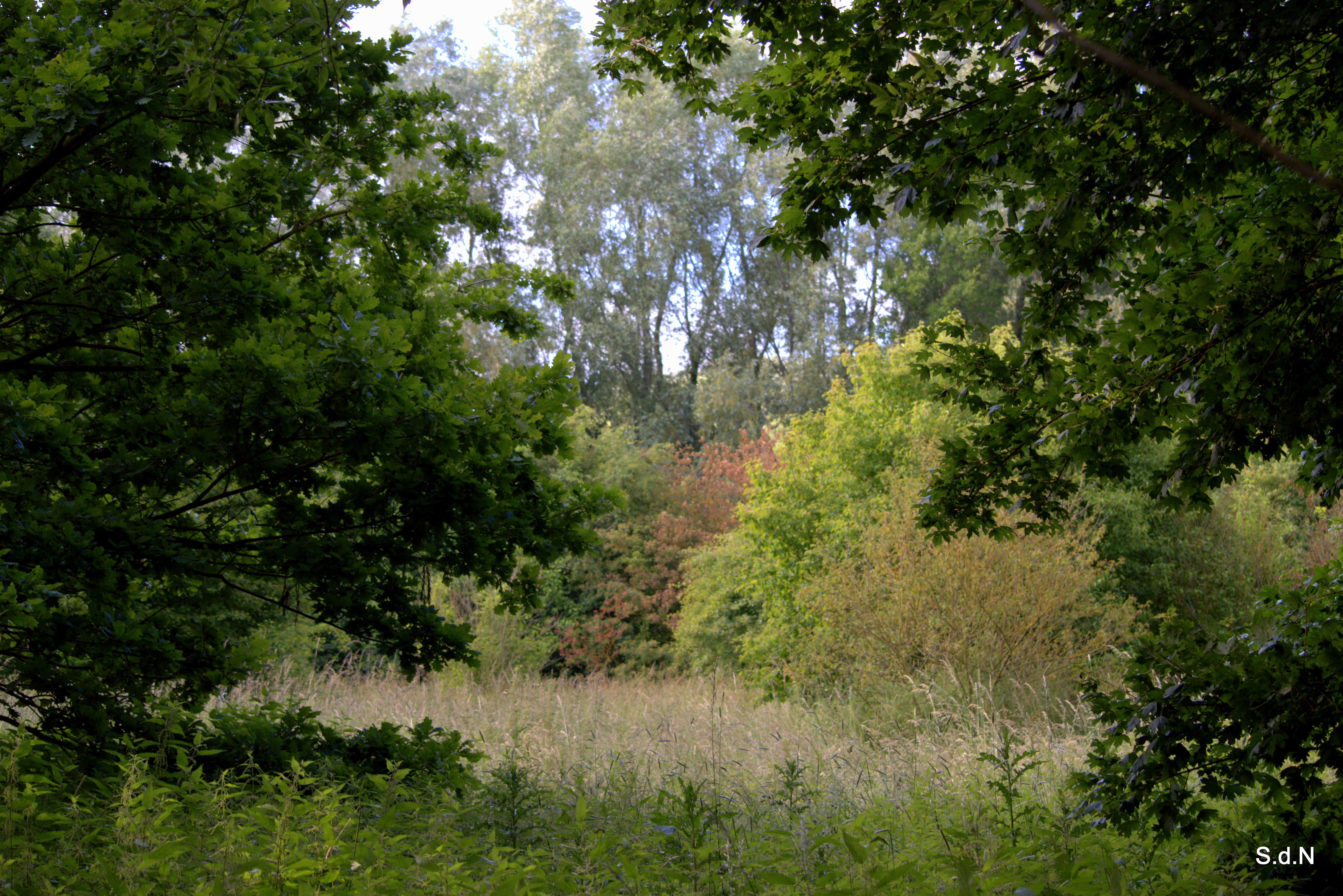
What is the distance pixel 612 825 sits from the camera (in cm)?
411

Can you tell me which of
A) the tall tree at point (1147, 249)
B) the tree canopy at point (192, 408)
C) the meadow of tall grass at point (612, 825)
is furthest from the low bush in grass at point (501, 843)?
the tree canopy at point (192, 408)

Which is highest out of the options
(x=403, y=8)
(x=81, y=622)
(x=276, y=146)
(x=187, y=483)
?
(x=276, y=146)

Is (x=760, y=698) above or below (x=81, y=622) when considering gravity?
below

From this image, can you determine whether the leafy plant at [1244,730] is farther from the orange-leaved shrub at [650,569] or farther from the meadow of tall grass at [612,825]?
the orange-leaved shrub at [650,569]

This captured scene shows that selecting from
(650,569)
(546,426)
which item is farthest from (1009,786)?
(650,569)

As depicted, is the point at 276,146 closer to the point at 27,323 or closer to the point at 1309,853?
the point at 27,323

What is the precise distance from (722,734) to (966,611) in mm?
4126

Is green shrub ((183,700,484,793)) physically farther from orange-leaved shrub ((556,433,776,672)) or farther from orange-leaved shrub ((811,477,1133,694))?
orange-leaved shrub ((556,433,776,672))

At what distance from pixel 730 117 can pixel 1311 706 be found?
3185mm

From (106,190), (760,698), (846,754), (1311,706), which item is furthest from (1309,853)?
(760,698)

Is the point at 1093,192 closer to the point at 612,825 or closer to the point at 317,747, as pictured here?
the point at 612,825

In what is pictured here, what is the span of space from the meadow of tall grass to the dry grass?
0.05m

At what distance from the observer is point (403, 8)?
7.02 ft

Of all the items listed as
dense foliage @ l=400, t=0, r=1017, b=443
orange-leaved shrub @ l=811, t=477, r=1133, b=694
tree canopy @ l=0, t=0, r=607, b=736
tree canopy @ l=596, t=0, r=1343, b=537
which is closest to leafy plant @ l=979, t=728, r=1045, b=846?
tree canopy @ l=596, t=0, r=1343, b=537
